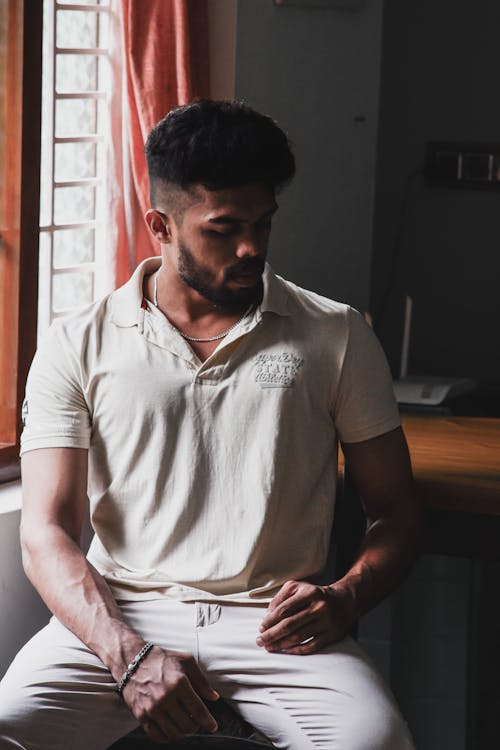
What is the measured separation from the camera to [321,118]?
2.64m

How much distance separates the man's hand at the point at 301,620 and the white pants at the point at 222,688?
2cm

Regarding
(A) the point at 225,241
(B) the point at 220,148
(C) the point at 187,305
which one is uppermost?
(B) the point at 220,148

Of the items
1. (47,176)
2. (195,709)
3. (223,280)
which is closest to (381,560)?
(195,709)

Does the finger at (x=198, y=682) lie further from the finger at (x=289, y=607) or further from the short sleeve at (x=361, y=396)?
the short sleeve at (x=361, y=396)

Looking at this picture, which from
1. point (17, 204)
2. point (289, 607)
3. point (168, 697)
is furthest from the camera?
point (17, 204)

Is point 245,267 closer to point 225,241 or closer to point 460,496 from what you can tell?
point 225,241

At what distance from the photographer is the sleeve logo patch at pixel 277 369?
63.5 inches

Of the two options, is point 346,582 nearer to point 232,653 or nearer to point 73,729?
point 232,653

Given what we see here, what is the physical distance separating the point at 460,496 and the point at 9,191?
1140 mm

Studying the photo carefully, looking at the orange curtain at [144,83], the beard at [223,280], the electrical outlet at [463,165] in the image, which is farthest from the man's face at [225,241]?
the electrical outlet at [463,165]

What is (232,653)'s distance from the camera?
1.52 meters

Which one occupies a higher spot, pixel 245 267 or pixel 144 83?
pixel 144 83

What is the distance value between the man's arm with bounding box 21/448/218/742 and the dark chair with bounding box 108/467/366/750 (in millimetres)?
95

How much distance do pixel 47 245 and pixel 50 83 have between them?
387mm
